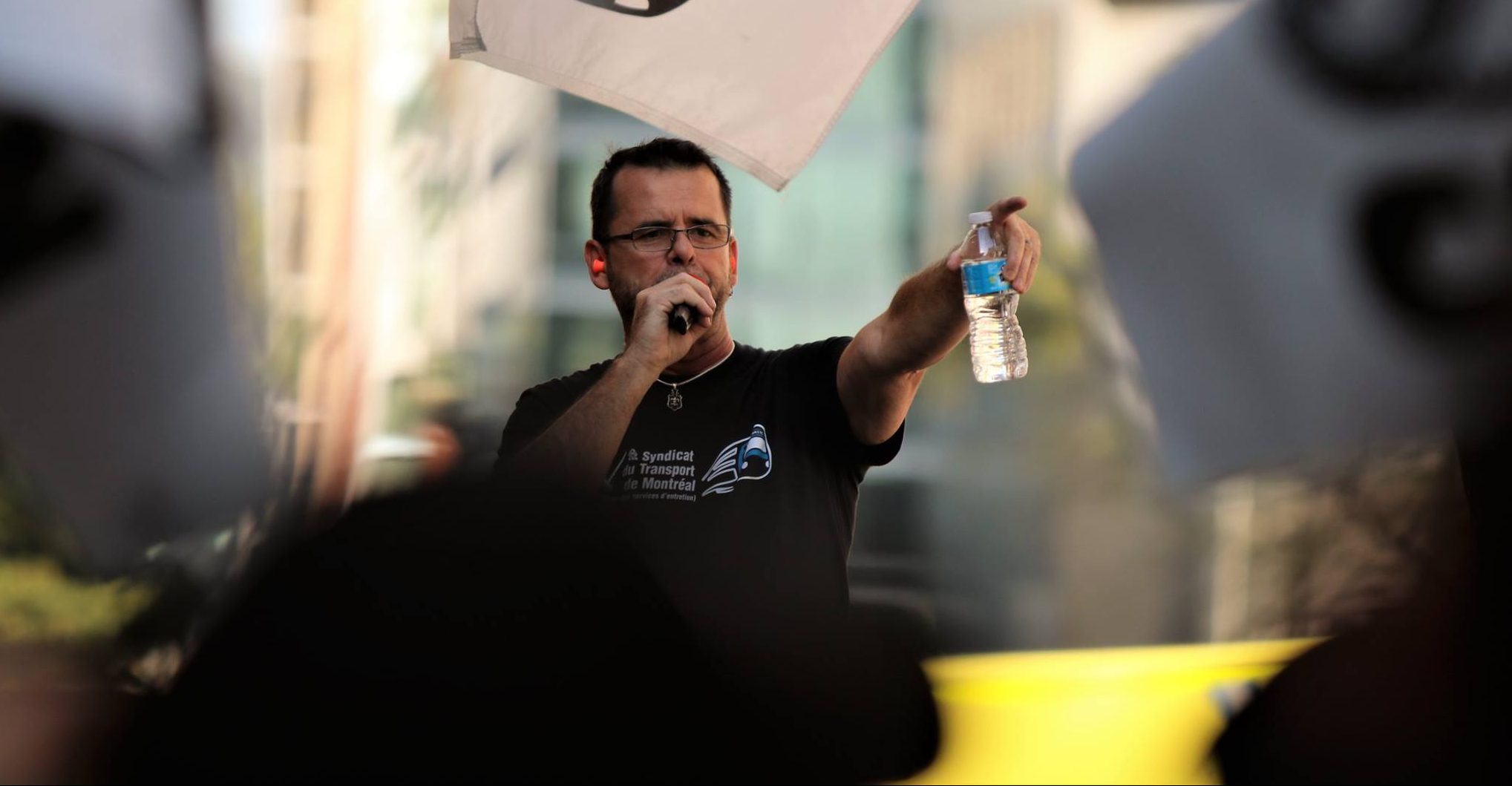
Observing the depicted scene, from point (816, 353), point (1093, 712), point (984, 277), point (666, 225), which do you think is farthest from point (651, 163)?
point (1093, 712)

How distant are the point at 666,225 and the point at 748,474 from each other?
409 millimetres

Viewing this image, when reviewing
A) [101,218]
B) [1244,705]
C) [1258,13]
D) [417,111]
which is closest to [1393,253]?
[1258,13]

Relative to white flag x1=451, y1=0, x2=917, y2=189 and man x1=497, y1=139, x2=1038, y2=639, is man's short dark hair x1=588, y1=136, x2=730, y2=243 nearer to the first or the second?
man x1=497, y1=139, x2=1038, y2=639

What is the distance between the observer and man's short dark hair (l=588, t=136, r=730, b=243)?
216 centimetres

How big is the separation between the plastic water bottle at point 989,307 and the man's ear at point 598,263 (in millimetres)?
588

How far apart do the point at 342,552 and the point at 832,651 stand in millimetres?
696

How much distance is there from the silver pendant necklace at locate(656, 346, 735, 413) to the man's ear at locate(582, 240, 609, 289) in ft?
0.64

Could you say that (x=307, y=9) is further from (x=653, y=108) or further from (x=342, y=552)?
(x=342, y=552)

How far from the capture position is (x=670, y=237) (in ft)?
6.87

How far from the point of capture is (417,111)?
490cm

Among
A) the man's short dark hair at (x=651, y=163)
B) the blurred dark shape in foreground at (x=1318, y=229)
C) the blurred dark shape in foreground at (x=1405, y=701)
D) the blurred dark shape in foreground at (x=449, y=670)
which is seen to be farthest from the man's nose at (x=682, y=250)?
the blurred dark shape in foreground at (x=1318, y=229)

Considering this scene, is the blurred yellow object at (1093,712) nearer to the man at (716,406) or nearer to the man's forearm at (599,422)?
the man at (716,406)

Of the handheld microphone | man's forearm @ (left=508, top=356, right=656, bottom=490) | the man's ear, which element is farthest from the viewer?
the man's ear

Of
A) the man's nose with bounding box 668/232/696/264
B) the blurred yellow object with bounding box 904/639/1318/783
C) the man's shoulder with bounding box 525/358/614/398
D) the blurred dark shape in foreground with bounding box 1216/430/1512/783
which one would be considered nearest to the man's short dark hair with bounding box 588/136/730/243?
the man's nose with bounding box 668/232/696/264
